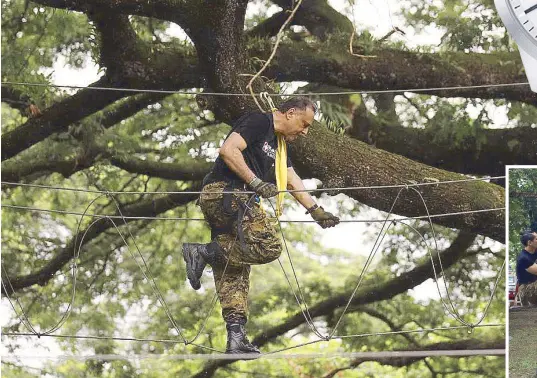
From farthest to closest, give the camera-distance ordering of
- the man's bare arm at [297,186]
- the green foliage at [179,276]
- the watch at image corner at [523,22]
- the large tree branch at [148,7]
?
the green foliage at [179,276], the large tree branch at [148,7], the man's bare arm at [297,186], the watch at image corner at [523,22]

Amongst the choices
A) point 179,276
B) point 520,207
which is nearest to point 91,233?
point 179,276

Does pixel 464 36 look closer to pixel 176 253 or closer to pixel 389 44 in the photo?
pixel 389 44

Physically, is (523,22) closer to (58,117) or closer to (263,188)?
(263,188)

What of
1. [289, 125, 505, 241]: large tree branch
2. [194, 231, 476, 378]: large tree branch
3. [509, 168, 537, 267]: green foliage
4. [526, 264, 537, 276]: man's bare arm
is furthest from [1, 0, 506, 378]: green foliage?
[526, 264, 537, 276]: man's bare arm

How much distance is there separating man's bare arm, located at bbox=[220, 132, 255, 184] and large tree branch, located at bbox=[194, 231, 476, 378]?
2104 mm

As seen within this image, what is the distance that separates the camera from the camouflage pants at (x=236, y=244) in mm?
3188

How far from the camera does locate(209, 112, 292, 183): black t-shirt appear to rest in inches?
127

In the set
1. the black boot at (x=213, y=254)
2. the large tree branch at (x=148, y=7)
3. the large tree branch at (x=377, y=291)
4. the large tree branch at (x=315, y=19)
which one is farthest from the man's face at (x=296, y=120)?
the large tree branch at (x=377, y=291)

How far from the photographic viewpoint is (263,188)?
3117 mm

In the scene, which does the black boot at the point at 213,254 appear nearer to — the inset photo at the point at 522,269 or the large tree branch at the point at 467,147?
the inset photo at the point at 522,269

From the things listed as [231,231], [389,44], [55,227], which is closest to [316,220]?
[231,231]

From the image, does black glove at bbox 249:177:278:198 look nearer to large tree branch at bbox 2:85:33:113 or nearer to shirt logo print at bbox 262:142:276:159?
shirt logo print at bbox 262:142:276:159

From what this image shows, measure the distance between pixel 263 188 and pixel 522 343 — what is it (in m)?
0.98

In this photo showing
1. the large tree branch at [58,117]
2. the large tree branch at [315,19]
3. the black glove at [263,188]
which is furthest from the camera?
the large tree branch at [315,19]
